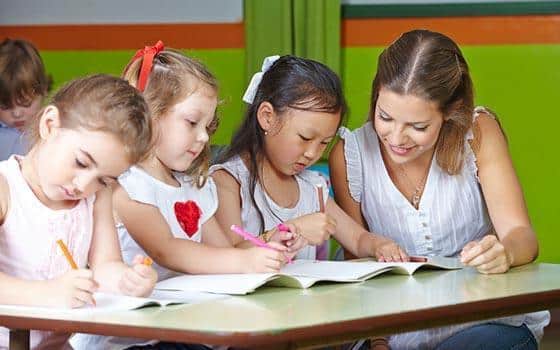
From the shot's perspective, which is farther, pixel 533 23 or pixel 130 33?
pixel 130 33

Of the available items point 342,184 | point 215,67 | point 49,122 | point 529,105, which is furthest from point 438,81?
point 215,67

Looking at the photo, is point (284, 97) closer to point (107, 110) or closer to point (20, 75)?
point (107, 110)

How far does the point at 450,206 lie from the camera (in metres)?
2.67

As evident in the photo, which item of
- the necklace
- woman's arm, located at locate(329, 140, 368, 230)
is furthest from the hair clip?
the necklace

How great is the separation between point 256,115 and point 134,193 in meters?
0.51

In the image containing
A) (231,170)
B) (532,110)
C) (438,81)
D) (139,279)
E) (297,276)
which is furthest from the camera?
(532,110)

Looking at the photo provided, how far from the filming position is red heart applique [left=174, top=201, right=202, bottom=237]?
2441mm

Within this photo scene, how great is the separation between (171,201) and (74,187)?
47cm

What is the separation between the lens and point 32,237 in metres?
2.03

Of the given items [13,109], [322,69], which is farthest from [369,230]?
[13,109]

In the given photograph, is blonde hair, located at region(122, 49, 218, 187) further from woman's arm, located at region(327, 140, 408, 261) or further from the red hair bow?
woman's arm, located at region(327, 140, 408, 261)

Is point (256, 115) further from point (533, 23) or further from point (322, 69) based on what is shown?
point (533, 23)

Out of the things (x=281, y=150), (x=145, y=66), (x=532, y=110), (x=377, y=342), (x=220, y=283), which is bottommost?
(x=377, y=342)

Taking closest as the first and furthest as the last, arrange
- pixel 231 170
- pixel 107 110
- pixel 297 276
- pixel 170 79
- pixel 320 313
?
pixel 320 313 → pixel 107 110 → pixel 297 276 → pixel 170 79 → pixel 231 170
